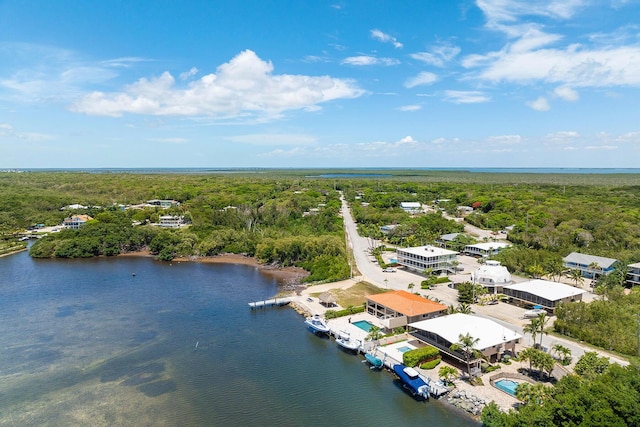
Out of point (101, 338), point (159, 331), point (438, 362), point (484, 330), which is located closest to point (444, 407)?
point (438, 362)

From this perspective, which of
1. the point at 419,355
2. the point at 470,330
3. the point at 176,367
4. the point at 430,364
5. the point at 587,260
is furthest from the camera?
the point at 587,260

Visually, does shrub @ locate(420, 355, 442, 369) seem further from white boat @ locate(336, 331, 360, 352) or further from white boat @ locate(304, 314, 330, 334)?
white boat @ locate(304, 314, 330, 334)

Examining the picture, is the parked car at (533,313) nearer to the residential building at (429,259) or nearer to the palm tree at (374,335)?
the residential building at (429,259)

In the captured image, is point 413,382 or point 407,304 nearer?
point 413,382

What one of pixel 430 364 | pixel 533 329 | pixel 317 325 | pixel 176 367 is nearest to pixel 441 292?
pixel 533 329

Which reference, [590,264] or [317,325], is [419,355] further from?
[590,264]

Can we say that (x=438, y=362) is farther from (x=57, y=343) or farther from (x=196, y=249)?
(x=196, y=249)
